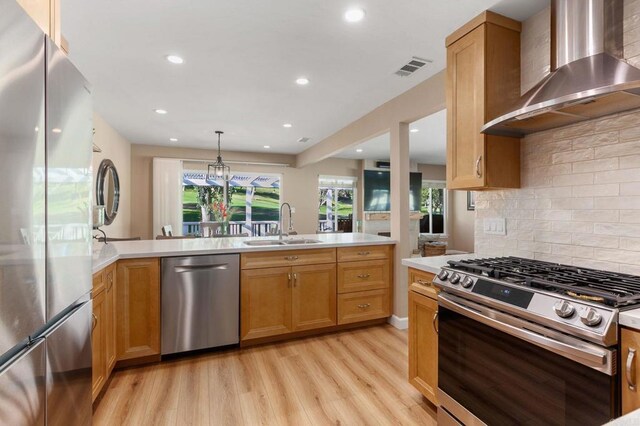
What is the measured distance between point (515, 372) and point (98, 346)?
7.59ft

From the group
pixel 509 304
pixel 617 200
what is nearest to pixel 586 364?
pixel 509 304

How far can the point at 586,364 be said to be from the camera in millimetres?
1039

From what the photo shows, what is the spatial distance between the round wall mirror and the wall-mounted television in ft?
16.9

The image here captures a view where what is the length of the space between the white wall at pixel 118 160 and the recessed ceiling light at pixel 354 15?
138 inches

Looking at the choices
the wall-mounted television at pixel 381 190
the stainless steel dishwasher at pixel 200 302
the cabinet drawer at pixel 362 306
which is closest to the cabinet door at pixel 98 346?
the stainless steel dishwasher at pixel 200 302

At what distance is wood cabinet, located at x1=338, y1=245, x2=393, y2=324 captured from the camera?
10.3 feet

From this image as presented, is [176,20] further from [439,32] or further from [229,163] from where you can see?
[229,163]

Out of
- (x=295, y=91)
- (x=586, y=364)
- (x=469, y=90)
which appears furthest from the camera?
(x=295, y=91)

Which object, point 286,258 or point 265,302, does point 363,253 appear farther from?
point 265,302

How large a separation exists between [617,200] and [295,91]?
108 inches

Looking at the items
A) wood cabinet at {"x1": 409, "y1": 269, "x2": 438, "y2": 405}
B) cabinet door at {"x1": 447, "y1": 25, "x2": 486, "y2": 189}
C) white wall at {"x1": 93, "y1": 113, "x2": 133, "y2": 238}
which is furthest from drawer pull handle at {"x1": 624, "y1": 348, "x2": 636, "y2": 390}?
white wall at {"x1": 93, "y1": 113, "x2": 133, "y2": 238}

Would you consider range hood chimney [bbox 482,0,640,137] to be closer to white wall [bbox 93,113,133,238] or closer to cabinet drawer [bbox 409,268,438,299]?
cabinet drawer [bbox 409,268,438,299]

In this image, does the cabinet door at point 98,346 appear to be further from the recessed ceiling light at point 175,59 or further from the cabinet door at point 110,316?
the recessed ceiling light at point 175,59

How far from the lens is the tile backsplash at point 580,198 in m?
1.48
